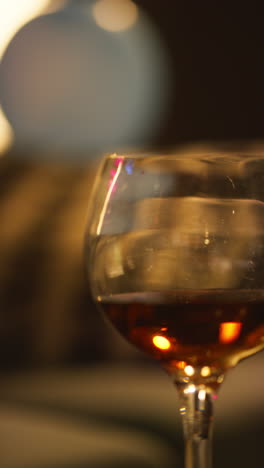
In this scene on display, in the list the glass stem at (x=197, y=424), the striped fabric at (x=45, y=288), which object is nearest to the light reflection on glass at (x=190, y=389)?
the glass stem at (x=197, y=424)

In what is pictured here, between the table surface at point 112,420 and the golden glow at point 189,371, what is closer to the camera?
the golden glow at point 189,371

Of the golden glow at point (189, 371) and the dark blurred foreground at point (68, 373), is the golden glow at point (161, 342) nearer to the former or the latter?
the golden glow at point (189, 371)

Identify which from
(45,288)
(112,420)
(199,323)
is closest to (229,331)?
(199,323)

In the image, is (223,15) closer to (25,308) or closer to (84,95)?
(84,95)

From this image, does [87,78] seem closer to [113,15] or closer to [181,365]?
[113,15]

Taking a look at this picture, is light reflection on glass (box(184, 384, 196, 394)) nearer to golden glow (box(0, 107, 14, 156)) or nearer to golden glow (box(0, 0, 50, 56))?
golden glow (box(0, 107, 14, 156))
